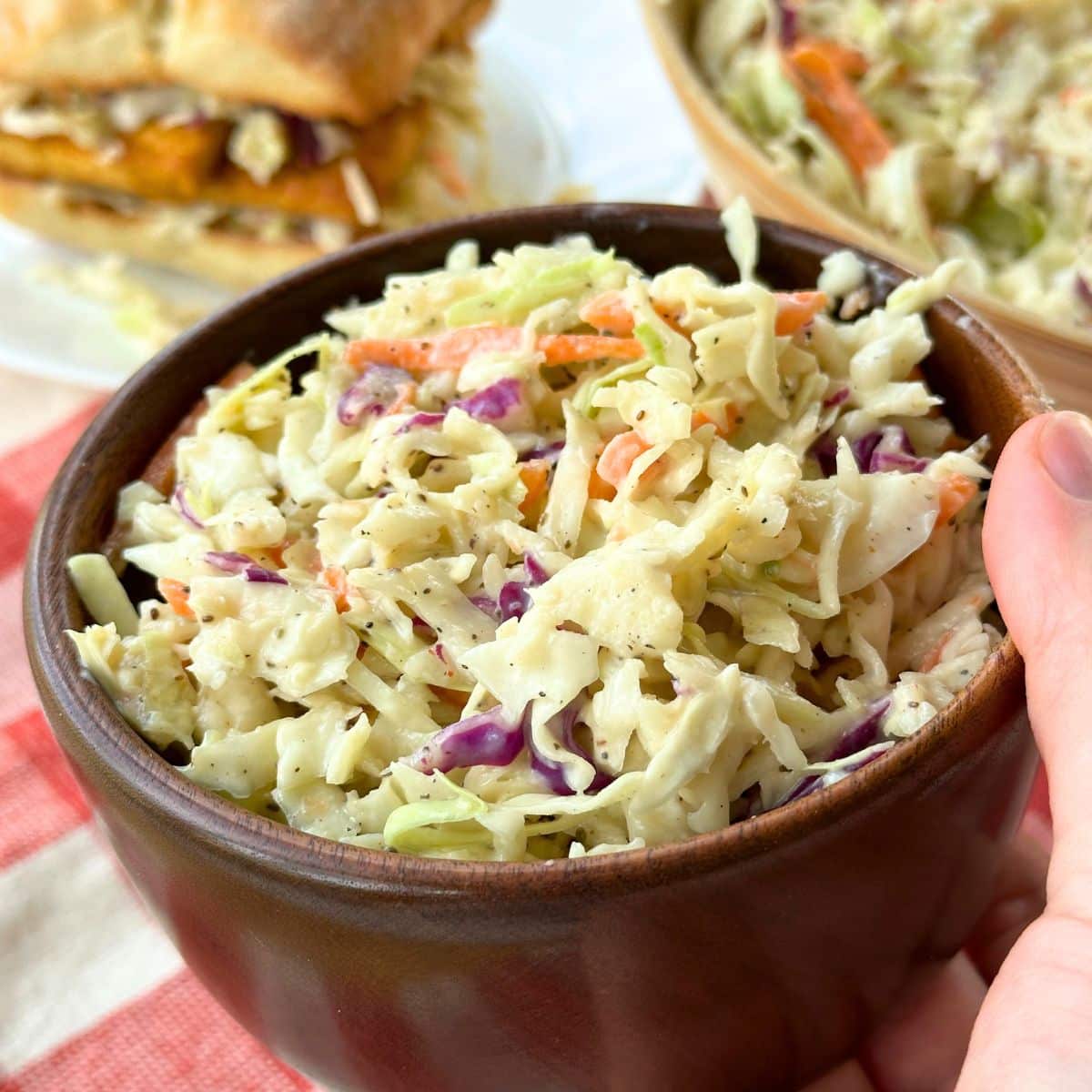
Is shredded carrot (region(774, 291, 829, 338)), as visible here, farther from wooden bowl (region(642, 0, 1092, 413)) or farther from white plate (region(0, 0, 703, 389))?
white plate (region(0, 0, 703, 389))

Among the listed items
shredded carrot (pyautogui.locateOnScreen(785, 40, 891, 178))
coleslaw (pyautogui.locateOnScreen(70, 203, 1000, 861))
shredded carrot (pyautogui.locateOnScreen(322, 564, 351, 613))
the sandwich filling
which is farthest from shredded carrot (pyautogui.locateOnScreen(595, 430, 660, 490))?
the sandwich filling

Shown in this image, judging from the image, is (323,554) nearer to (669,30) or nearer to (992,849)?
(992,849)

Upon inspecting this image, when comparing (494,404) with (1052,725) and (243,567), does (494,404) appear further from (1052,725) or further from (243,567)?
(1052,725)

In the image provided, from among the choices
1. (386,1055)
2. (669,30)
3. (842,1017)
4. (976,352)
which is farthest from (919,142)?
(386,1055)

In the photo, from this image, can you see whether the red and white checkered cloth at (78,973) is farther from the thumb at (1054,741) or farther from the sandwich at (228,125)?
the sandwich at (228,125)

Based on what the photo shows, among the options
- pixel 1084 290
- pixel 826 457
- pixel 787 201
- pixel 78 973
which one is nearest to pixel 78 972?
pixel 78 973

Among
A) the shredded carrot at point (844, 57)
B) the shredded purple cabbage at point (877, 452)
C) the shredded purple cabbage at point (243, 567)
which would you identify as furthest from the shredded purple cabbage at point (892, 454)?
the shredded carrot at point (844, 57)

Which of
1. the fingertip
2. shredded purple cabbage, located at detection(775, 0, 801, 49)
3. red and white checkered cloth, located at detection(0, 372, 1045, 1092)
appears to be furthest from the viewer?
shredded purple cabbage, located at detection(775, 0, 801, 49)
